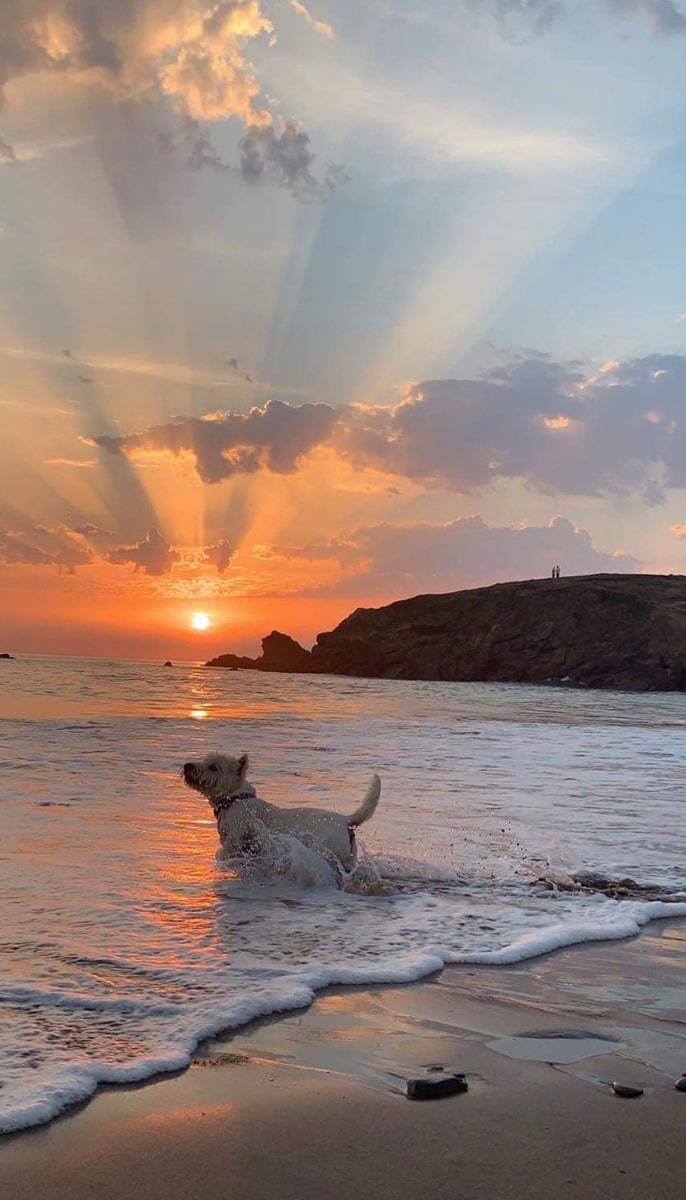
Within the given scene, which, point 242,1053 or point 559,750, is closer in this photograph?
point 242,1053

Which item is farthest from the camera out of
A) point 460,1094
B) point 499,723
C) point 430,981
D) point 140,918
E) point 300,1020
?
point 499,723

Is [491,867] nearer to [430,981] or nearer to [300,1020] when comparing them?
[430,981]

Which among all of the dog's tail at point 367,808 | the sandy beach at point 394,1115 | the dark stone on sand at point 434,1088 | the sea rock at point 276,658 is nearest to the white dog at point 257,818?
the dog's tail at point 367,808

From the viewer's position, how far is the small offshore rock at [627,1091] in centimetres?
347

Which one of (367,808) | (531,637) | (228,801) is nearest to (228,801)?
(228,801)

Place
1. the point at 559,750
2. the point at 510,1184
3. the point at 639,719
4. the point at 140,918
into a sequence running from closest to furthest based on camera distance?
the point at 510,1184 → the point at 140,918 → the point at 559,750 → the point at 639,719

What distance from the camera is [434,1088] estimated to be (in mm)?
3451

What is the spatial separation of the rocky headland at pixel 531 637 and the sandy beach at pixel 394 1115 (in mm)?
106435

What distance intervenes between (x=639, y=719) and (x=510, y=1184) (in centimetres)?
3400

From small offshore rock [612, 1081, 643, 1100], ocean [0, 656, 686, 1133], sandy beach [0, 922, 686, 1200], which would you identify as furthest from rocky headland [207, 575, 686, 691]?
small offshore rock [612, 1081, 643, 1100]

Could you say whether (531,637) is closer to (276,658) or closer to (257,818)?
(276,658)

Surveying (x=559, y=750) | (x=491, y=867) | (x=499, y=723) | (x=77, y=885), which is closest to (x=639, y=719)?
(x=499, y=723)

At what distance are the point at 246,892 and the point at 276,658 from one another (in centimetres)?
14310

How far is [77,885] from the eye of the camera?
6.77 meters
